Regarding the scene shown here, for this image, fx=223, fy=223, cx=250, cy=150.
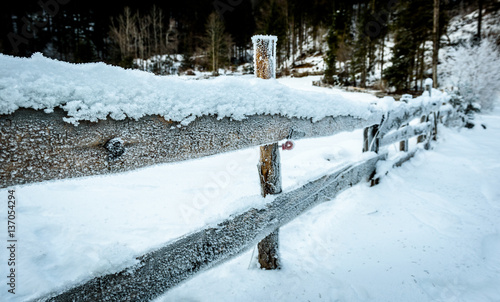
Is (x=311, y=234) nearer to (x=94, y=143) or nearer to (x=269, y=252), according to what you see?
(x=269, y=252)

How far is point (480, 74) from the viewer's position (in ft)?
36.2

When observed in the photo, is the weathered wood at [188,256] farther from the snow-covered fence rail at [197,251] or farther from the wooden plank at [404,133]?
the wooden plank at [404,133]

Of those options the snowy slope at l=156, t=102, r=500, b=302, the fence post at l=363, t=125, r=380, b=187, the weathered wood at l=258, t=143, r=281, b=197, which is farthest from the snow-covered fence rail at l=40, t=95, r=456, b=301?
the fence post at l=363, t=125, r=380, b=187

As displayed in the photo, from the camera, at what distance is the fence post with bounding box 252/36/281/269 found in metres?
1.58

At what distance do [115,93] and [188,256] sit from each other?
81 cm

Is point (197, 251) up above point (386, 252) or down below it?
above

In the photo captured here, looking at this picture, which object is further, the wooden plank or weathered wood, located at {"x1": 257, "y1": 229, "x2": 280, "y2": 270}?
the wooden plank

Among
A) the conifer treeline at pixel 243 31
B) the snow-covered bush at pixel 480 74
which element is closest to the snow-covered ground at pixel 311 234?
the snow-covered bush at pixel 480 74

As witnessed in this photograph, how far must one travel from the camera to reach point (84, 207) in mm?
3188

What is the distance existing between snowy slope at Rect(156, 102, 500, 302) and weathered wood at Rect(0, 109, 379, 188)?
4.13ft

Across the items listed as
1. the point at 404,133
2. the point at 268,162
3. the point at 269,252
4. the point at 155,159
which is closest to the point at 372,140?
the point at 404,133

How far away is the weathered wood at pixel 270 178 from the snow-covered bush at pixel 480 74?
11289mm

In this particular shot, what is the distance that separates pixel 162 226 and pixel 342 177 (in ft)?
7.34

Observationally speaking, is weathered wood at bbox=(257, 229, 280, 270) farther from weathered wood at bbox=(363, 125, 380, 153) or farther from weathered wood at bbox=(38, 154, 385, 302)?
weathered wood at bbox=(363, 125, 380, 153)
